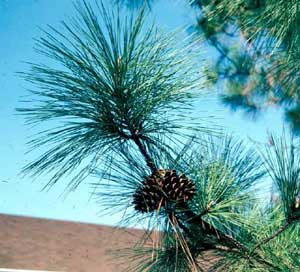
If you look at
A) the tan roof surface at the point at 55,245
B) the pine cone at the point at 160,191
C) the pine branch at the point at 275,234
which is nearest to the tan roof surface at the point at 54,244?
the tan roof surface at the point at 55,245

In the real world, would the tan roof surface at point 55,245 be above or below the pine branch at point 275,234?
above

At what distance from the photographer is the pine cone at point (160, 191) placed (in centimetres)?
89

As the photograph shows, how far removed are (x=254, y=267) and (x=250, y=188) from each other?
19 cm

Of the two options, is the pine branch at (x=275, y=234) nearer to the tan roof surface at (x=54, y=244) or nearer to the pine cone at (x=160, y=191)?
the pine cone at (x=160, y=191)

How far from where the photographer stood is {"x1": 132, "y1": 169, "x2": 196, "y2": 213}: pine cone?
89 centimetres

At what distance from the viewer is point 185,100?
3.27 feet

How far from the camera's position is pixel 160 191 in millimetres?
890

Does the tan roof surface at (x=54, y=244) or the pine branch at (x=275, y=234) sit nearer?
the pine branch at (x=275, y=234)

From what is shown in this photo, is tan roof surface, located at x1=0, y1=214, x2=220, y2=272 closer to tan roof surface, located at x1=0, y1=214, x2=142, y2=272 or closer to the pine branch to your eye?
tan roof surface, located at x1=0, y1=214, x2=142, y2=272

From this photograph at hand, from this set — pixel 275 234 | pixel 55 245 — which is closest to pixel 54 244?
pixel 55 245

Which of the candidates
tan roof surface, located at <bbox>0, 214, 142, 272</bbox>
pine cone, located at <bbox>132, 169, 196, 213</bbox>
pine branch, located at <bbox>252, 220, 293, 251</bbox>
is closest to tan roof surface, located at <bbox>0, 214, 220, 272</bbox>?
tan roof surface, located at <bbox>0, 214, 142, 272</bbox>

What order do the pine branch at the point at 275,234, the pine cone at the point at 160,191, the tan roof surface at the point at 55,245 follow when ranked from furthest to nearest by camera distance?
the tan roof surface at the point at 55,245 → the pine branch at the point at 275,234 → the pine cone at the point at 160,191

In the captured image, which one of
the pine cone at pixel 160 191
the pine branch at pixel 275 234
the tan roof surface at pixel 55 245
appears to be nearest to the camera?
the pine cone at pixel 160 191

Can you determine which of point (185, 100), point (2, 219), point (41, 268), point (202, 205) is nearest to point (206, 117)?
point (185, 100)
